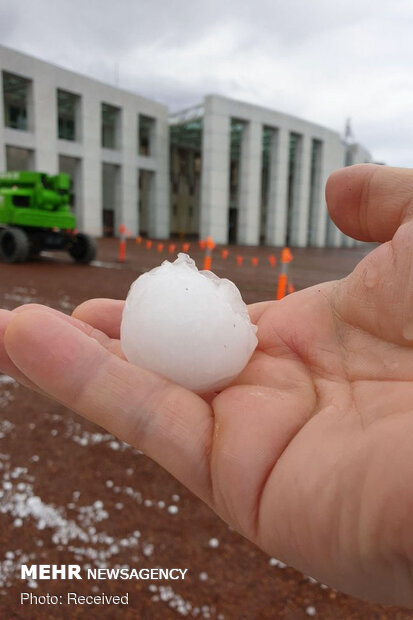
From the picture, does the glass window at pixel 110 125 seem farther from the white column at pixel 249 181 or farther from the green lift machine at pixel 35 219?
the green lift machine at pixel 35 219

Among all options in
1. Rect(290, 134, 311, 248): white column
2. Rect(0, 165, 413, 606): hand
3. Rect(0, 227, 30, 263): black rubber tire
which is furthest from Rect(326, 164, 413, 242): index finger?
Rect(290, 134, 311, 248): white column

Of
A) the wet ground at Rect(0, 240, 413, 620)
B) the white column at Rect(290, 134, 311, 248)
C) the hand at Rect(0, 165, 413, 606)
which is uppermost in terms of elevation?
the white column at Rect(290, 134, 311, 248)

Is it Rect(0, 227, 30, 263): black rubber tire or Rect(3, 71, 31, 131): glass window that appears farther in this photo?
Rect(3, 71, 31, 131): glass window

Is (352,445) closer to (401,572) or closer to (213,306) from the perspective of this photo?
(401,572)

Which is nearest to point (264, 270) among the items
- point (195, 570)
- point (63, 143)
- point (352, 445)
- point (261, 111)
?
point (195, 570)

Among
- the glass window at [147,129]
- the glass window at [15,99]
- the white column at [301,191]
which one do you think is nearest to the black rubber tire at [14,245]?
the glass window at [15,99]

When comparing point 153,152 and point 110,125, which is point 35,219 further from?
point 110,125

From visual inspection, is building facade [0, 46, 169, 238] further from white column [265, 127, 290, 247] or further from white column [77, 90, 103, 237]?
white column [265, 127, 290, 247]

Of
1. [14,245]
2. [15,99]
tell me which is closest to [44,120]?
[15,99]
